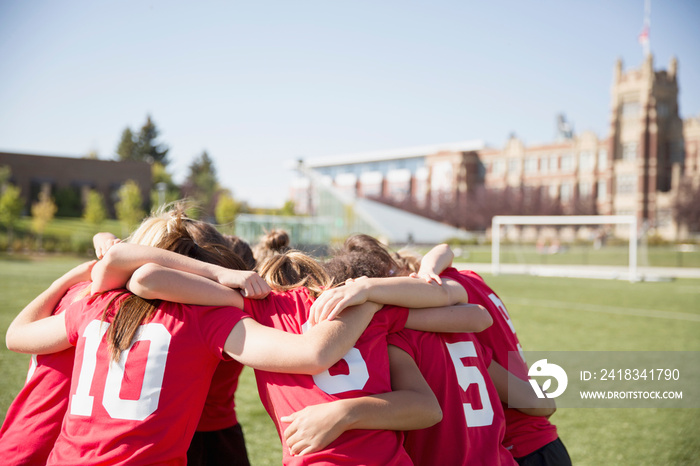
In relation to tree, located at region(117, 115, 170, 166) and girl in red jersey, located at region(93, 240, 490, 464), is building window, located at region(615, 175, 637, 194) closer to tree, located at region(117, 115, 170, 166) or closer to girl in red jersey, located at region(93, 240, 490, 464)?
tree, located at region(117, 115, 170, 166)

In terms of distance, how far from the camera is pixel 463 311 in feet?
6.63

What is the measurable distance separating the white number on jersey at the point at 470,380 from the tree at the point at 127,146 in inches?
3141

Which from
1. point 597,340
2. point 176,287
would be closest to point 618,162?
point 597,340

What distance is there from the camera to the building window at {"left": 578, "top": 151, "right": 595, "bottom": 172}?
6775 centimetres

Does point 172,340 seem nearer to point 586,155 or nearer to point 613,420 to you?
point 613,420

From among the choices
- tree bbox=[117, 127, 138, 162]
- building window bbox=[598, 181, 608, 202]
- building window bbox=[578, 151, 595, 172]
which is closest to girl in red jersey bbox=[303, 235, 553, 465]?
building window bbox=[598, 181, 608, 202]

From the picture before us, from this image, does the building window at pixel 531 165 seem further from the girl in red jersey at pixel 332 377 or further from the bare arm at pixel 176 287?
the bare arm at pixel 176 287

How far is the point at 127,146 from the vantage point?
7531cm

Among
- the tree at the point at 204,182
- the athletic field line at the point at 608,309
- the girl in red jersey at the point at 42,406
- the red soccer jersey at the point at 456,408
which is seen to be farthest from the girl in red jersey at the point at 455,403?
the tree at the point at 204,182

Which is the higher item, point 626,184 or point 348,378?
point 626,184

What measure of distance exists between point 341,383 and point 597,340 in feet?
27.1

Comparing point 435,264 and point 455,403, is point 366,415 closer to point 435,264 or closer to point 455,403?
point 455,403

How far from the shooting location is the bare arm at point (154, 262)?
5.98 feet

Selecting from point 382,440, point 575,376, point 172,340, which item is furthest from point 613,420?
point 172,340
